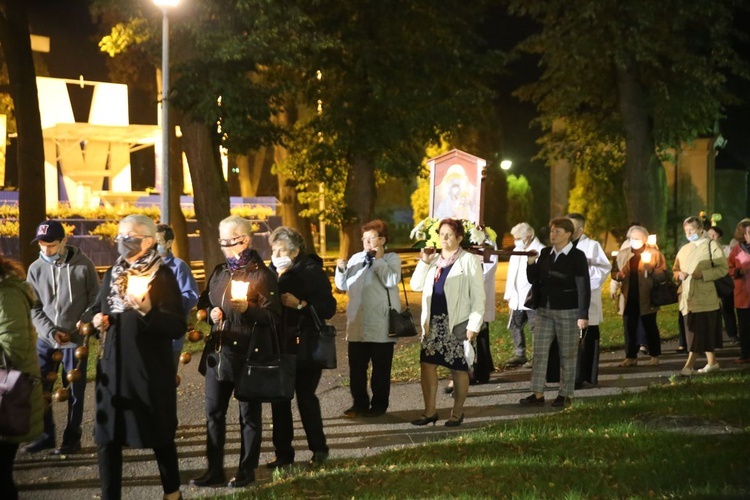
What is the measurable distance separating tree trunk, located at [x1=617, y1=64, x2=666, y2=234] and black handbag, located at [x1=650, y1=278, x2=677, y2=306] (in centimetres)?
1471

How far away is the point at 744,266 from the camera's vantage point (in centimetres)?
1359

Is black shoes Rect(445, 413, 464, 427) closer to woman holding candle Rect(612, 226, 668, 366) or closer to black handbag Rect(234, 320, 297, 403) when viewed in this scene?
black handbag Rect(234, 320, 297, 403)

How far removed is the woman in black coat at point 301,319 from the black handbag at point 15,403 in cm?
228

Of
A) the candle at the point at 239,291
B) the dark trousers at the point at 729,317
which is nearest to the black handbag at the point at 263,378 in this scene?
the candle at the point at 239,291

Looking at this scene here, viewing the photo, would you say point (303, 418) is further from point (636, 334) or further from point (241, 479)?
point (636, 334)

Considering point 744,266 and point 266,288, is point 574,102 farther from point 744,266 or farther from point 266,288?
point 266,288

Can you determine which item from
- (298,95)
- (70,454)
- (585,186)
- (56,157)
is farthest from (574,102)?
(70,454)

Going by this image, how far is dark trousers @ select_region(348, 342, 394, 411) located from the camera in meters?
9.85

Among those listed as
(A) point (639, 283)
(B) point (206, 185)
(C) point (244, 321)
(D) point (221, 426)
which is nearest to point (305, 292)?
(C) point (244, 321)

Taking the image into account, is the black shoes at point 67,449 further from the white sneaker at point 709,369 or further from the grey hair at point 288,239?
the white sneaker at point 709,369

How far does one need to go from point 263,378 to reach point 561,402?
429 centimetres

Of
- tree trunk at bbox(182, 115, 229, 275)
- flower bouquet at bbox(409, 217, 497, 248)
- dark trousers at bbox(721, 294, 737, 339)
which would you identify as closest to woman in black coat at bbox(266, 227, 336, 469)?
flower bouquet at bbox(409, 217, 497, 248)

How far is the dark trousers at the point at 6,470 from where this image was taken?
5858 mm

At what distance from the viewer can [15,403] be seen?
5.82 m
